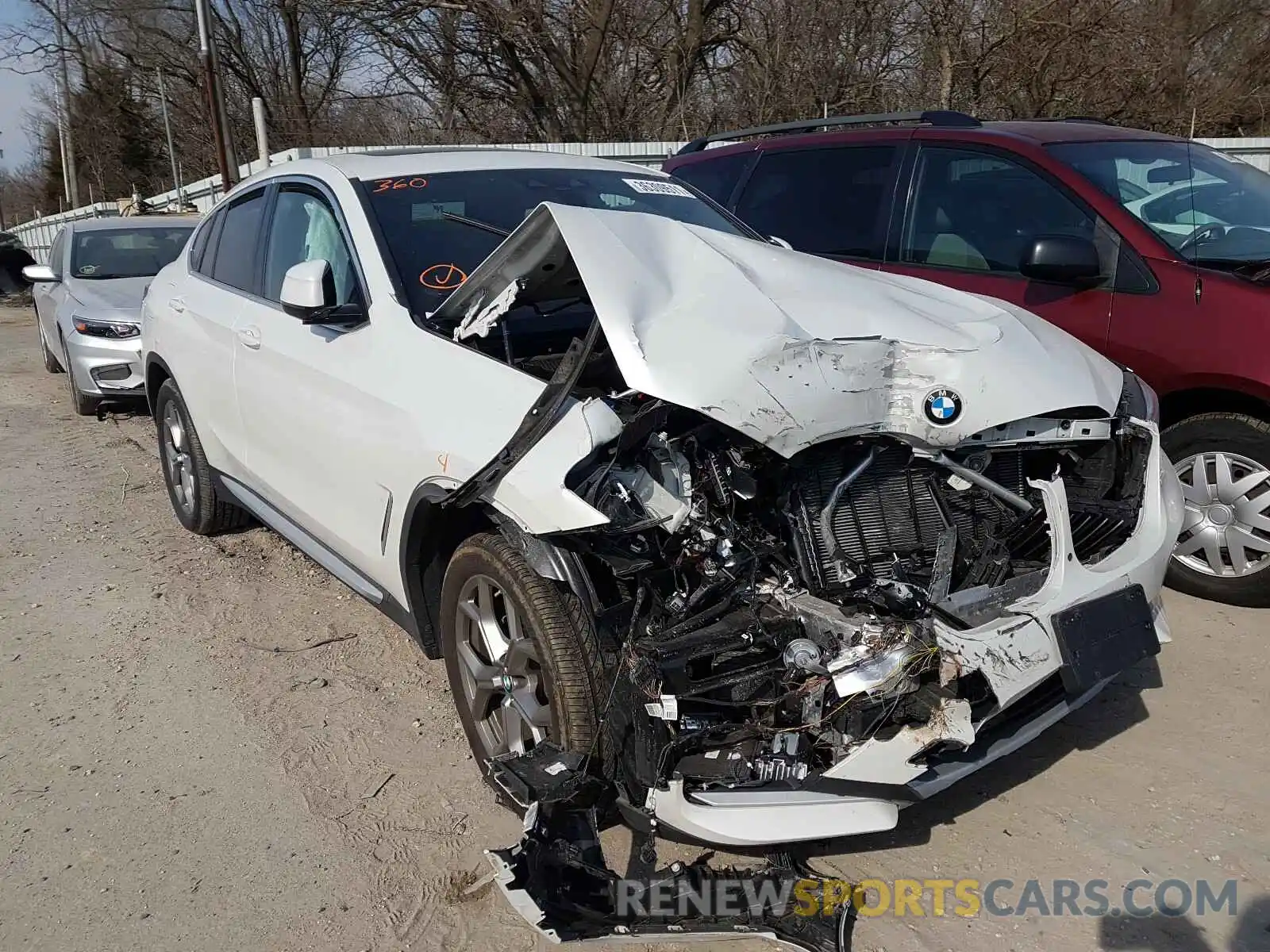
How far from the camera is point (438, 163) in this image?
3.96 meters

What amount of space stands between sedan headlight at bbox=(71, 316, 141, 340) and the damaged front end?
637 centimetres

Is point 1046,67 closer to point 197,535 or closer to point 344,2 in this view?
point 344,2

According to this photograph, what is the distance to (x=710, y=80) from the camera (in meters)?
19.4

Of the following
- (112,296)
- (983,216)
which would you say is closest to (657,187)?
(983,216)

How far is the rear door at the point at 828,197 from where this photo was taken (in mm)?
5168

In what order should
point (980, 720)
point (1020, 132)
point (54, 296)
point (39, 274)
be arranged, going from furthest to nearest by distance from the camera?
point (54, 296) < point (39, 274) < point (1020, 132) < point (980, 720)

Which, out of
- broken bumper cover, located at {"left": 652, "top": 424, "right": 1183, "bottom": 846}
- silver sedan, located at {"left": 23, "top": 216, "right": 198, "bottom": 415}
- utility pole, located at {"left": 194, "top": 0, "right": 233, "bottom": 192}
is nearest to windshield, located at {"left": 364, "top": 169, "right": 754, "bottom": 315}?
broken bumper cover, located at {"left": 652, "top": 424, "right": 1183, "bottom": 846}

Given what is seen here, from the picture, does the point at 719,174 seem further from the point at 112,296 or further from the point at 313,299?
the point at 112,296

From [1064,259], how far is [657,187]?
68.3 inches

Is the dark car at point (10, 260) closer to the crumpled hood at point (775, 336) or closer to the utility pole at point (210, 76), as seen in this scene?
the utility pole at point (210, 76)

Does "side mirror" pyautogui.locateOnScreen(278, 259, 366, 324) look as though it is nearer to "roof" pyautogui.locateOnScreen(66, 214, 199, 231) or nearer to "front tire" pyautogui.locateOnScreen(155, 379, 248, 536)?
"front tire" pyautogui.locateOnScreen(155, 379, 248, 536)

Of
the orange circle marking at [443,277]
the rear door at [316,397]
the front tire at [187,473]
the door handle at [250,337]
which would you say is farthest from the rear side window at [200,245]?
the orange circle marking at [443,277]

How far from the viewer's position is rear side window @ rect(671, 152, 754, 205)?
5977mm

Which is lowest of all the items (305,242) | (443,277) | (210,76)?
(443,277)
